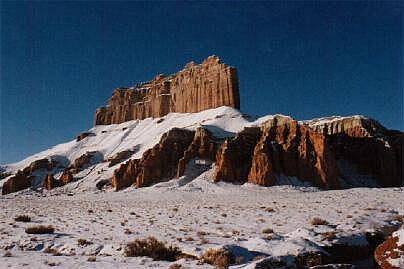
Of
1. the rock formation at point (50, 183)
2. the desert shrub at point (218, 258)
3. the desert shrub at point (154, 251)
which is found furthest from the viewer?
the rock formation at point (50, 183)

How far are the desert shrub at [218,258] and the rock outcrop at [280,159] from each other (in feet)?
128

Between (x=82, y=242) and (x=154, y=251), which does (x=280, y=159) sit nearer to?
(x=82, y=242)

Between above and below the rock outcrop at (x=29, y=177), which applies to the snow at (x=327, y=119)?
above

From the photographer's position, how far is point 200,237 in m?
13.9

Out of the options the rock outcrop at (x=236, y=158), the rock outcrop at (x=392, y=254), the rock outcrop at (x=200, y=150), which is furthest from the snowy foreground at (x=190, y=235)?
the rock outcrop at (x=200, y=150)

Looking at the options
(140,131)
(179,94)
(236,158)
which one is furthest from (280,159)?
(179,94)

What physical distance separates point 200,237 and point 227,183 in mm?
36146

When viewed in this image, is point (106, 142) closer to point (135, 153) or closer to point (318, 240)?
point (135, 153)

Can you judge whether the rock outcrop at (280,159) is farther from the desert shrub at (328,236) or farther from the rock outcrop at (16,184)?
the rock outcrop at (16,184)

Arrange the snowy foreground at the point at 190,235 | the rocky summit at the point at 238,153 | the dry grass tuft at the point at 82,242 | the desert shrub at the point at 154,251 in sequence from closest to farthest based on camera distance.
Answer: the snowy foreground at the point at 190,235, the desert shrub at the point at 154,251, the dry grass tuft at the point at 82,242, the rocky summit at the point at 238,153

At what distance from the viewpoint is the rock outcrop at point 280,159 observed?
4981 centimetres


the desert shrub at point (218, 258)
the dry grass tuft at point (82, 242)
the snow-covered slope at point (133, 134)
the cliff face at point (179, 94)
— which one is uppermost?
the cliff face at point (179, 94)

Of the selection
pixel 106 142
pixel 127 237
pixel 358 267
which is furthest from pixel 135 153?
pixel 358 267

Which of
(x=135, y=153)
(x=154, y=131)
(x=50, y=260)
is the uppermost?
(x=154, y=131)
